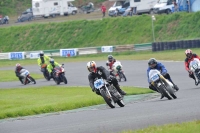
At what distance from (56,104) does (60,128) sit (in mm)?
7078

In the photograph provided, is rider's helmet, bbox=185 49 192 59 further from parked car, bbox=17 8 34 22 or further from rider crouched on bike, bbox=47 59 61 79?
parked car, bbox=17 8 34 22

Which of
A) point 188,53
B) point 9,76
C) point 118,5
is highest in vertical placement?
point 118,5

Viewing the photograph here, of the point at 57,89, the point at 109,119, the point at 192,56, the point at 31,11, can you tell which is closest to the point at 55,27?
the point at 31,11

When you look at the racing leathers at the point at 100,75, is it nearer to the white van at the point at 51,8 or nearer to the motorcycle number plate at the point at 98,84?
the motorcycle number plate at the point at 98,84

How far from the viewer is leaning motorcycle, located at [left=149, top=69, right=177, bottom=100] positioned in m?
17.0

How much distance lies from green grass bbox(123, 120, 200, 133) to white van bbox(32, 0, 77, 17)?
6402 centimetres

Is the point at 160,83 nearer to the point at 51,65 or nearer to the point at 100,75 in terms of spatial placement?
the point at 100,75

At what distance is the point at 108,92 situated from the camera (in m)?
16.3

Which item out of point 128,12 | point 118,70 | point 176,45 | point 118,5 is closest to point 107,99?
point 118,70

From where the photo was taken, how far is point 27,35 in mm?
65188

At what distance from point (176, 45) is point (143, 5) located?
19157mm

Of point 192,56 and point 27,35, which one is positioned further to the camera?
point 27,35

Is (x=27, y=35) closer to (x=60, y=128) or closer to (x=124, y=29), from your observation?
(x=124, y=29)

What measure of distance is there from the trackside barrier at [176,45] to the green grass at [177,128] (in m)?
33.3
